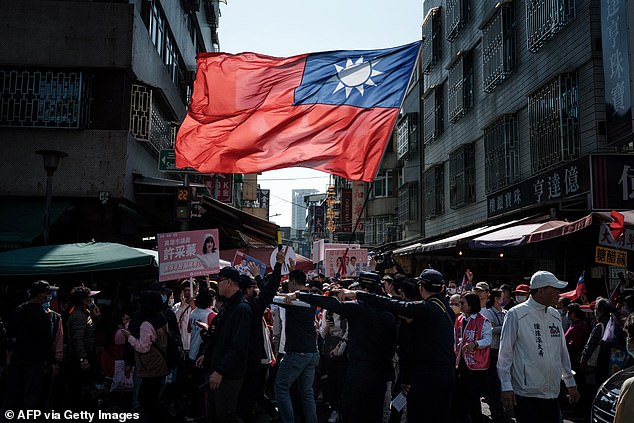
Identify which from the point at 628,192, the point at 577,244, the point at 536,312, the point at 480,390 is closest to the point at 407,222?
the point at 577,244

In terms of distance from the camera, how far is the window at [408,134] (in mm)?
33875

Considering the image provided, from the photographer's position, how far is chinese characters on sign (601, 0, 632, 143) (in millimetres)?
12020

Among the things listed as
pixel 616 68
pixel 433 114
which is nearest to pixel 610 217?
pixel 616 68

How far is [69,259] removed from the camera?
11047mm

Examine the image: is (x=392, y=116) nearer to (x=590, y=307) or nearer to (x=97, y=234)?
(x=590, y=307)

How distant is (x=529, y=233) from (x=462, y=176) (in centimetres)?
1135

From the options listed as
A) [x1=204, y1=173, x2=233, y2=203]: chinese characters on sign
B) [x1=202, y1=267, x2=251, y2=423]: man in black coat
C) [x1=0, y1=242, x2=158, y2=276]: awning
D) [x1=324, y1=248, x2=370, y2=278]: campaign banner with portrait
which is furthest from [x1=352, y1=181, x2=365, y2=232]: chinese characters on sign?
[x1=202, y1=267, x2=251, y2=423]: man in black coat

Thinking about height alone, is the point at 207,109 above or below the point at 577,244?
above

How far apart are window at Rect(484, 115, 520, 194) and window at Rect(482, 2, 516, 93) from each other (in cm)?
140

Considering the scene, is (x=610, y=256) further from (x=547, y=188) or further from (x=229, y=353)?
(x=229, y=353)

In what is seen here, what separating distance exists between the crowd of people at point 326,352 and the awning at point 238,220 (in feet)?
24.5

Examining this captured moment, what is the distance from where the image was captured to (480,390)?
9.37 meters

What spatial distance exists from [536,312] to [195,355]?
Result: 5.35 m

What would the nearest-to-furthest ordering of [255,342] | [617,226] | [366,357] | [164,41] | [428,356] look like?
[428,356]
[366,357]
[255,342]
[617,226]
[164,41]
